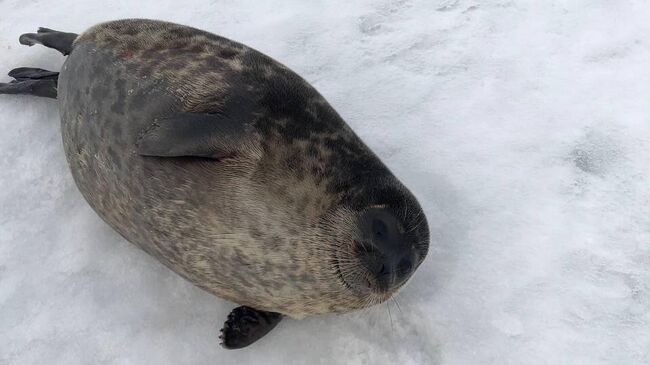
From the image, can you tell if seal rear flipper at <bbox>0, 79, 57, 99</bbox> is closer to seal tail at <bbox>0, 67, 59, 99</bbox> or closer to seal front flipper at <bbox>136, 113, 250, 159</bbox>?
seal tail at <bbox>0, 67, 59, 99</bbox>

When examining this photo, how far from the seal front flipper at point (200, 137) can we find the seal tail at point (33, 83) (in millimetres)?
1381

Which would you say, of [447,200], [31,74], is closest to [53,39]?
[31,74]

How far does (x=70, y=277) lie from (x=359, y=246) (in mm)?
1728

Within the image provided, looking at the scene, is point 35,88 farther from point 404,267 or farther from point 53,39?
point 404,267

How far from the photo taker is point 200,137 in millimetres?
2650

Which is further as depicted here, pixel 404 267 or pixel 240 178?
pixel 240 178

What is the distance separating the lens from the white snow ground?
2914 mm

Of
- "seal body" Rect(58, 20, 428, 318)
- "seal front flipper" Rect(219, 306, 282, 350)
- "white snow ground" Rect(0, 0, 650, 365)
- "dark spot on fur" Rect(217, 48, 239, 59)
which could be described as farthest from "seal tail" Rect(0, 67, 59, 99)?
"seal front flipper" Rect(219, 306, 282, 350)

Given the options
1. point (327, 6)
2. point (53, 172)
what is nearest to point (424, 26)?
point (327, 6)

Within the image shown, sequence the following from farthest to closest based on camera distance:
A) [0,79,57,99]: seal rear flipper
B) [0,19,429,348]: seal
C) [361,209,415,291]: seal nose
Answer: [0,79,57,99]: seal rear flipper → [0,19,429,348]: seal → [361,209,415,291]: seal nose

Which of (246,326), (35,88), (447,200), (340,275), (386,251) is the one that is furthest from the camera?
(35,88)

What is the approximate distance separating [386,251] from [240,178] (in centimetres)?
70

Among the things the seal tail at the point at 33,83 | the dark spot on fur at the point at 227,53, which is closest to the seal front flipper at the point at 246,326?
the dark spot on fur at the point at 227,53

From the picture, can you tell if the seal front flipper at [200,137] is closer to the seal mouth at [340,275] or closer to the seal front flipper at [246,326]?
the seal mouth at [340,275]
